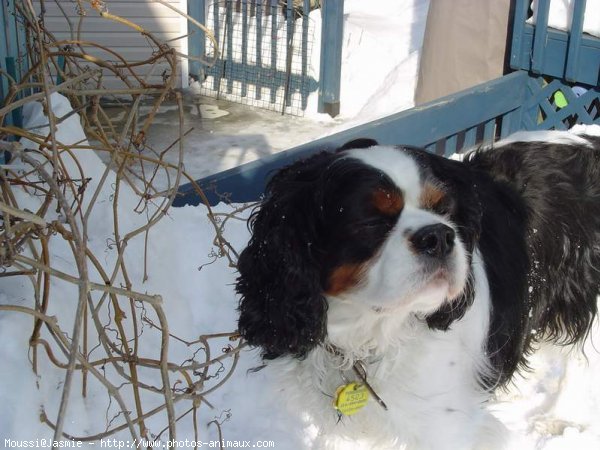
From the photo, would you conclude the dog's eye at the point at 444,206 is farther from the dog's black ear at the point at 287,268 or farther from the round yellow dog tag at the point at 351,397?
the round yellow dog tag at the point at 351,397

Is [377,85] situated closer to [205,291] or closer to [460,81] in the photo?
[460,81]

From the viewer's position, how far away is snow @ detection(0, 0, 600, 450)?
7.61 feet

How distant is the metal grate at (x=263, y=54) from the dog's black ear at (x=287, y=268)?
18.4 feet

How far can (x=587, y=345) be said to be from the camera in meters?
3.14

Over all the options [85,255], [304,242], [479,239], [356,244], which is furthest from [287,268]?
[479,239]

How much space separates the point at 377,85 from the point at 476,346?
582 centimetres

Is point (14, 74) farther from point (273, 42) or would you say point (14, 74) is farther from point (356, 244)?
point (273, 42)

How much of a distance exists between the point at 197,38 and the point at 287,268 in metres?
6.69

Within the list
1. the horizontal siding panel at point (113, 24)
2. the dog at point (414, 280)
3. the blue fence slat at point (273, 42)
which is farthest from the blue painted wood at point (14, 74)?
the horizontal siding panel at point (113, 24)

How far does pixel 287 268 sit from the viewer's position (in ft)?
7.24

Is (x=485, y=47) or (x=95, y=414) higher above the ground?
(x=485, y=47)

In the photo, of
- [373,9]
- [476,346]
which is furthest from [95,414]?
[373,9]

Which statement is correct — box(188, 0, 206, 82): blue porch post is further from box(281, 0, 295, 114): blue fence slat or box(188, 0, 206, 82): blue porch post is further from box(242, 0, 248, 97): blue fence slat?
box(281, 0, 295, 114): blue fence slat

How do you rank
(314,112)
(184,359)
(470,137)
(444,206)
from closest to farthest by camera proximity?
(444,206) → (184,359) → (470,137) → (314,112)
